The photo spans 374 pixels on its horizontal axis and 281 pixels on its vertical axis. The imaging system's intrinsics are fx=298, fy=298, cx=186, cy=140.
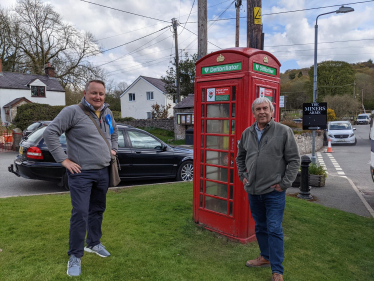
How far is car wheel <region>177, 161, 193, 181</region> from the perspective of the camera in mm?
8817

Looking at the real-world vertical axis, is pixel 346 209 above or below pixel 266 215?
below

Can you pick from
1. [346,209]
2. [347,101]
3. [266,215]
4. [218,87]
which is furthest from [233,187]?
[347,101]

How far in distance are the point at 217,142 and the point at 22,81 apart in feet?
134

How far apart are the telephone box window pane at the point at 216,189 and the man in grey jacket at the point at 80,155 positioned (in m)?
1.74

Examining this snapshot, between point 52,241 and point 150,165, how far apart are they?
4.56 m

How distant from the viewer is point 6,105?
120 ft

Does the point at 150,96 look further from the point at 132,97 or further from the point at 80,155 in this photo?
the point at 80,155

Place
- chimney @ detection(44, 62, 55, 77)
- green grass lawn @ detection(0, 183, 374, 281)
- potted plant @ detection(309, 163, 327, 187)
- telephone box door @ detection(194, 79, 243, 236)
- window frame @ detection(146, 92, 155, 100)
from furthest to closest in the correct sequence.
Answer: window frame @ detection(146, 92, 155, 100)
chimney @ detection(44, 62, 55, 77)
potted plant @ detection(309, 163, 327, 187)
telephone box door @ detection(194, 79, 243, 236)
green grass lawn @ detection(0, 183, 374, 281)

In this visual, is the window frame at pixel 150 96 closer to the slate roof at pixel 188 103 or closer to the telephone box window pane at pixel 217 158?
the slate roof at pixel 188 103

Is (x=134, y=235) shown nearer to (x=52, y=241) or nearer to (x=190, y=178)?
(x=52, y=241)

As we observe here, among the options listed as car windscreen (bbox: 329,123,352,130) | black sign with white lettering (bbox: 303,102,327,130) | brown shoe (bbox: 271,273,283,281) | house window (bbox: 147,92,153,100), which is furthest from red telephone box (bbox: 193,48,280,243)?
house window (bbox: 147,92,153,100)

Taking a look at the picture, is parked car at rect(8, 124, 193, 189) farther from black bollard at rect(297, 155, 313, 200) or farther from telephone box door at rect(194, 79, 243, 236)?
telephone box door at rect(194, 79, 243, 236)

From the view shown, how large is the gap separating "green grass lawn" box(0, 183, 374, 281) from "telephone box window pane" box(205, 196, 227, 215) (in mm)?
355

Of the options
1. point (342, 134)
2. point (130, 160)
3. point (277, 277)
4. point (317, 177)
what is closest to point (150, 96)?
point (342, 134)
